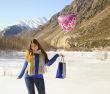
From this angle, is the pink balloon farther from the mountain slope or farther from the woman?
the mountain slope

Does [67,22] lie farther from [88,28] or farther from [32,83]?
[88,28]

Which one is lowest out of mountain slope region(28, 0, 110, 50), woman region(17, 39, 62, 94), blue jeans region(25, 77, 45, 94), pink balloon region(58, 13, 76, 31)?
blue jeans region(25, 77, 45, 94)

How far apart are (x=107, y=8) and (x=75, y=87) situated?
141386mm

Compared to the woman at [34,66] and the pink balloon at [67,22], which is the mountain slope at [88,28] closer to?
the pink balloon at [67,22]

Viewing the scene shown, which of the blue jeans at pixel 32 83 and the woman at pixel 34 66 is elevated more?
the woman at pixel 34 66

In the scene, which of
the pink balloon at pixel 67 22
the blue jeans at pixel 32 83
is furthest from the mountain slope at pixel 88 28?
the blue jeans at pixel 32 83

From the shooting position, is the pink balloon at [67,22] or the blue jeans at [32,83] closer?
the blue jeans at [32,83]

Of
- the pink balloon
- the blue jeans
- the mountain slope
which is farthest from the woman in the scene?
the mountain slope

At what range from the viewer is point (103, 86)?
13.1 m

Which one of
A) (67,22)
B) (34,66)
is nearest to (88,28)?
(67,22)

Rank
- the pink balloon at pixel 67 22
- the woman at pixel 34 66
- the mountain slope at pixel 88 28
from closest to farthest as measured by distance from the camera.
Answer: the woman at pixel 34 66 < the pink balloon at pixel 67 22 < the mountain slope at pixel 88 28

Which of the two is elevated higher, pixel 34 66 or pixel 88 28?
pixel 88 28

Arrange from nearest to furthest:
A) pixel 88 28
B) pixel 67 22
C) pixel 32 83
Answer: pixel 32 83 → pixel 67 22 → pixel 88 28

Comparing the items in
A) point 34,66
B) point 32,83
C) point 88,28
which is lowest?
point 32,83
